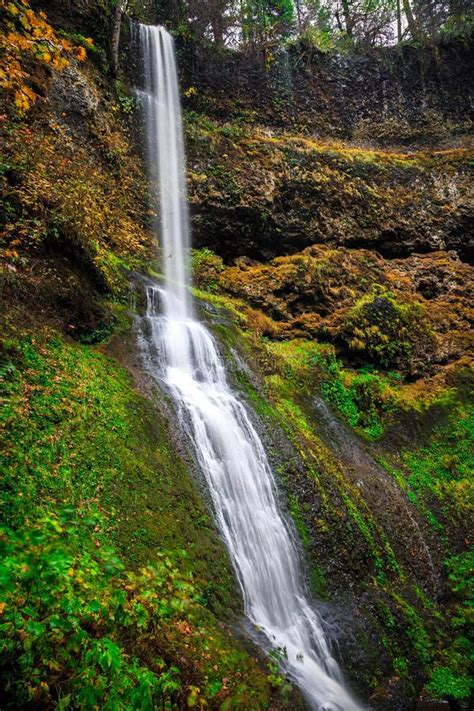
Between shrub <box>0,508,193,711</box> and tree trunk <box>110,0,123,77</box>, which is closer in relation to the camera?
shrub <box>0,508,193,711</box>

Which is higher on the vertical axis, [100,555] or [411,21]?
[411,21]

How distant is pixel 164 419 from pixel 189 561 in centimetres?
219

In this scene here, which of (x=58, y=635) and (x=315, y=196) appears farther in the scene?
(x=315, y=196)

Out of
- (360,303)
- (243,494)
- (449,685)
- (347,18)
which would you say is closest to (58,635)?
(243,494)

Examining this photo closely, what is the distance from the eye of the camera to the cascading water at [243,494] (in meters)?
5.01

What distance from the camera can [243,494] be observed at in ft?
20.5

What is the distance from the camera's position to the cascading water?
5012mm

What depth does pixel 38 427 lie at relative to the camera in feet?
15.1

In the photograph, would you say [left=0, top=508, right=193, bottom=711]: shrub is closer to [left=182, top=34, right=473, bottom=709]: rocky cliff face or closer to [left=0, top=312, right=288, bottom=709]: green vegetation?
[left=0, top=312, right=288, bottom=709]: green vegetation

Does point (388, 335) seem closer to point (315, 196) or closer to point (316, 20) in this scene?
point (315, 196)

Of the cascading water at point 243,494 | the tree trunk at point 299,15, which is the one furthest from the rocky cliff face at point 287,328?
the tree trunk at point 299,15

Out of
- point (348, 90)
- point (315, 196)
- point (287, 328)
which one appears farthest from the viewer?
point (348, 90)

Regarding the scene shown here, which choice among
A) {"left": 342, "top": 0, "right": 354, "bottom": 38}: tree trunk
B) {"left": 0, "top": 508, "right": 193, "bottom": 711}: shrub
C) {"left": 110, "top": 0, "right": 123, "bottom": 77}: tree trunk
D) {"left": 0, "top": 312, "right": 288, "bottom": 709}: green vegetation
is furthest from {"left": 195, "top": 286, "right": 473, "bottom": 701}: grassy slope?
{"left": 342, "top": 0, "right": 354, "bottom": 38}: tree trunk

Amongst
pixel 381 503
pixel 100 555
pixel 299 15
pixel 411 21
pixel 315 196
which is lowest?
pixel 381 503
